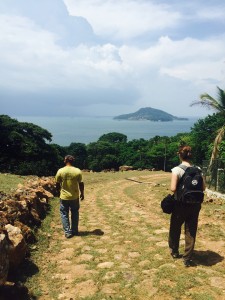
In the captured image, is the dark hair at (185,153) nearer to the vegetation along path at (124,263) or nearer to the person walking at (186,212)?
the person walking at (186,212)

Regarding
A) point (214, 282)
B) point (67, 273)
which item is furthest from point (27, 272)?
point (214, 282)

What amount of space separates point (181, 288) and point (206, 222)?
4.69m

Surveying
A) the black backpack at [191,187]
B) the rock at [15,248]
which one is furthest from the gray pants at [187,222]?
the rock at [15,248]

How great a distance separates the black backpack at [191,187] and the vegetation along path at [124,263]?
1250 millimetres

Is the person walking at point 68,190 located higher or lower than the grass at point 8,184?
higher

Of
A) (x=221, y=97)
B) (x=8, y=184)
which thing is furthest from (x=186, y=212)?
(x=221, y=97)

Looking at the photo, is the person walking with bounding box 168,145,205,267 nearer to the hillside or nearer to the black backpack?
the black backpack

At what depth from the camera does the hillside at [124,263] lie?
561 cm

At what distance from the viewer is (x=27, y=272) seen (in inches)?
256

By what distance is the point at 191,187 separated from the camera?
6391 mm

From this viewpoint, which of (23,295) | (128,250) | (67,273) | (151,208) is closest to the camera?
(23,295)

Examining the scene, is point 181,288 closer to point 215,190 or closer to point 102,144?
point 215,190

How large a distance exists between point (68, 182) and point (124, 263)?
274cm

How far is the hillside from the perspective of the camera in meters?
5.61
